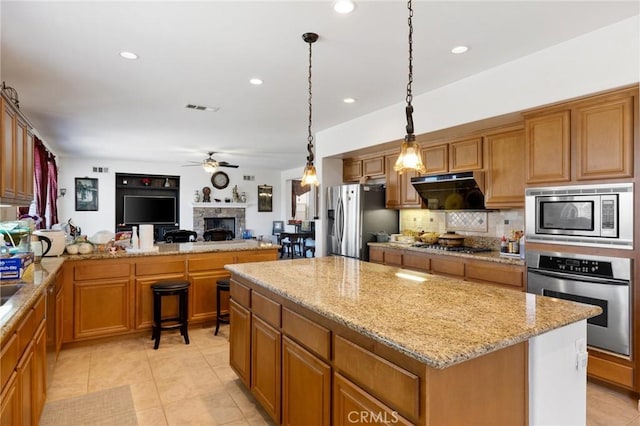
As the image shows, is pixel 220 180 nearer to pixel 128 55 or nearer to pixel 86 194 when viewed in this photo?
pixel 86 194

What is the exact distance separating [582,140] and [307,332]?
2575mm

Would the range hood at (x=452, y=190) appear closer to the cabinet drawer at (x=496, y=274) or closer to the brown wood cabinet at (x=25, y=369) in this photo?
the cabinet drawer at (x=496, y=274)

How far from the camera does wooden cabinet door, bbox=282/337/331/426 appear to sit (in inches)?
64.5

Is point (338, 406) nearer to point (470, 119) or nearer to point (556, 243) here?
point (556, 243)

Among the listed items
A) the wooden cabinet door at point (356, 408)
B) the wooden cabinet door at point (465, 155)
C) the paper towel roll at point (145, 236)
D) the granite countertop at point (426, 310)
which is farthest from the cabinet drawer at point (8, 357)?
the wooden cabinet door at point (465, 155)

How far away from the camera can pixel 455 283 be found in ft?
→ 7.14

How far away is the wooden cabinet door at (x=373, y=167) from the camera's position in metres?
5.14

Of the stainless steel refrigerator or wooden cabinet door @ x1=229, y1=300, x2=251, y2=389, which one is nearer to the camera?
wooden cabinet door @ x1=229, y1=300, x2=251, y2=389

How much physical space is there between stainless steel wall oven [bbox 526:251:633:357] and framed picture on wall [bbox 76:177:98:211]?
9216mm

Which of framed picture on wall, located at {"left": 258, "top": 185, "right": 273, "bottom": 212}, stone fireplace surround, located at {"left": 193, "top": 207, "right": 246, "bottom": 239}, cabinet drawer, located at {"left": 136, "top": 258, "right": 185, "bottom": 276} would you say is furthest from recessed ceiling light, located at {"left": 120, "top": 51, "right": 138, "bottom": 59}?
framed picture on wall, located at {"left": 258, "top": 185, "right": 273, "bottom": 212}

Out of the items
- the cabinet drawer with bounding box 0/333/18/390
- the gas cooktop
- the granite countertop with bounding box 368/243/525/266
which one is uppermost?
the gas cooktop

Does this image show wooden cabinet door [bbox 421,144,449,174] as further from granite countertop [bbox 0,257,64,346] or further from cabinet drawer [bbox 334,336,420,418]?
granite countertop [bbox 0,257,64,346]

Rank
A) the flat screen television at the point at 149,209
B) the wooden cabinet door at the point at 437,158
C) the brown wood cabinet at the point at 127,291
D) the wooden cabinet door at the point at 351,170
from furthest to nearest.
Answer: the flat screen television at the point at 149,209, the wooden cabinet door at the point at 351,170, the wooden cabinet door at the point at 437,158, the brown wood cabinet at the point at 127,291

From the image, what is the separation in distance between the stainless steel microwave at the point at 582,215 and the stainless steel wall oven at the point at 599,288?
0.45 feet
